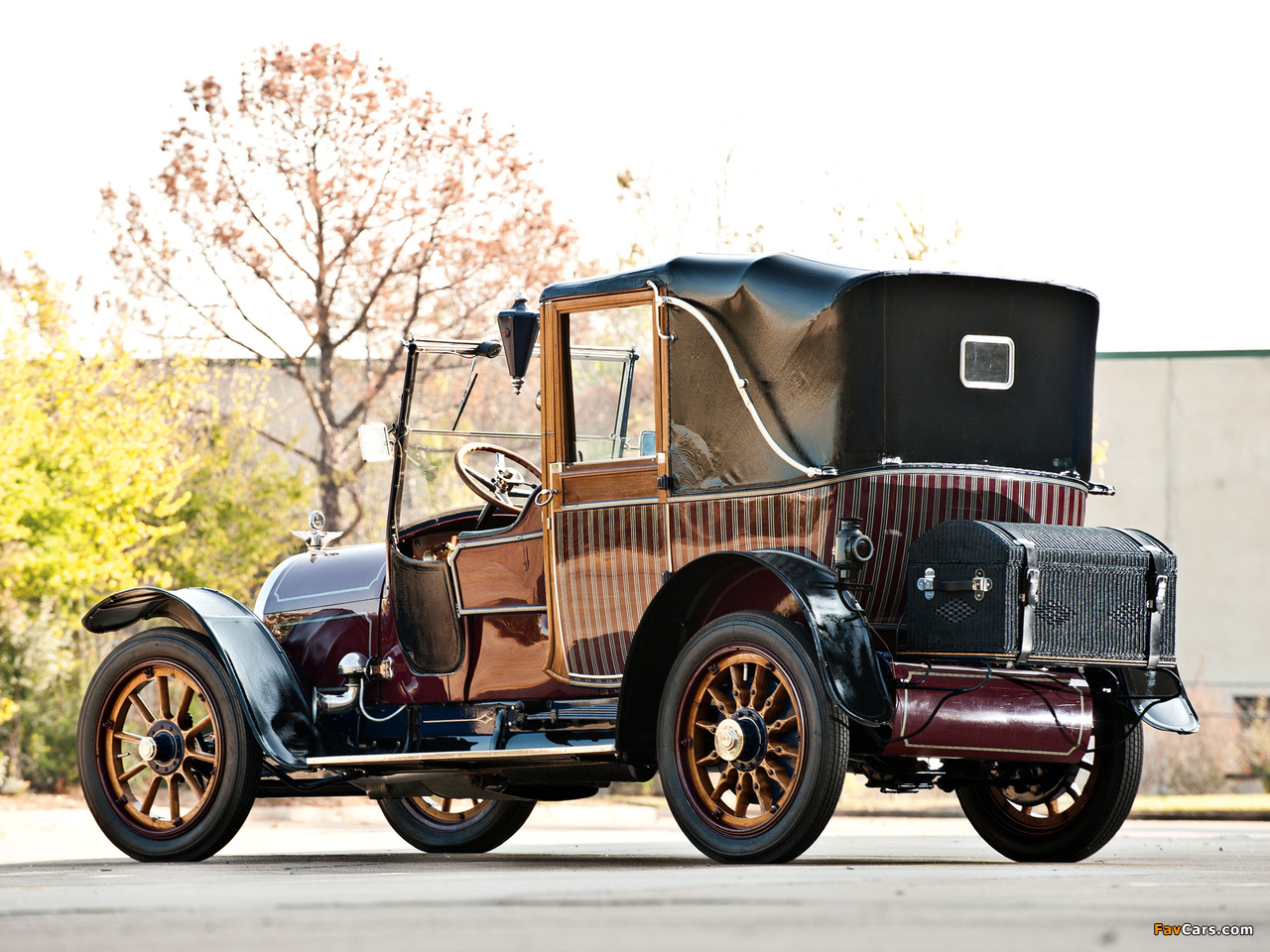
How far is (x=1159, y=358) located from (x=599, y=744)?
1110 inches

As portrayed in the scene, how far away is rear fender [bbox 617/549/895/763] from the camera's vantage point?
6.48 metres

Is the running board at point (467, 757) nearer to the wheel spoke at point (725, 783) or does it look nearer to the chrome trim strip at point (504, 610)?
the wheel spoke at point (725, 783)

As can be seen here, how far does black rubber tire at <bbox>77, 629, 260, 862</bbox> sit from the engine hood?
686 mm

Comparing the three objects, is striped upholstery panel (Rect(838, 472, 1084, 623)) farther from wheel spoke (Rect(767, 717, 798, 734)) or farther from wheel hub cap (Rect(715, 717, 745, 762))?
wheel hub cap (Rect(715, 717, 745, 762))

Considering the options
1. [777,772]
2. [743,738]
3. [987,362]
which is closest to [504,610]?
[743,738]

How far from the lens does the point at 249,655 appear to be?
Result: 873 cm

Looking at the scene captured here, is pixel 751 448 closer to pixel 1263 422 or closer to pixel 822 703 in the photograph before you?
pixel 822 703

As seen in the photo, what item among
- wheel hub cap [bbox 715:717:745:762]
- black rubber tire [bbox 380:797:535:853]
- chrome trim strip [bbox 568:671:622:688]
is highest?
chrome trim strip [bbox 568:671:622:688]

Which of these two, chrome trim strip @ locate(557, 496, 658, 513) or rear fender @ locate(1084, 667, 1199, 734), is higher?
chrome trim strip @ locate(557, 496, 658, 513)

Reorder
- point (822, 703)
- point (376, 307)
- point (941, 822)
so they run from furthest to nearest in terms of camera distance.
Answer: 1. point (376, 307)
2. point (941, 822)
3. point (822, 703)

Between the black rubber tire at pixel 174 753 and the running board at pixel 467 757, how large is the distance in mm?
380

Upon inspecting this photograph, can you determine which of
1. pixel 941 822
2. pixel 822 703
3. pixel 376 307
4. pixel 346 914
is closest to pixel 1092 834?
pixel 822 703

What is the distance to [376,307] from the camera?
2372cm

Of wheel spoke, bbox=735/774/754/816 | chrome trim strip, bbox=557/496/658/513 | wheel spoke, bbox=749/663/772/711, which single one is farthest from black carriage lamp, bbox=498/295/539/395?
wheel spoke, bbox=735/774/754/816
